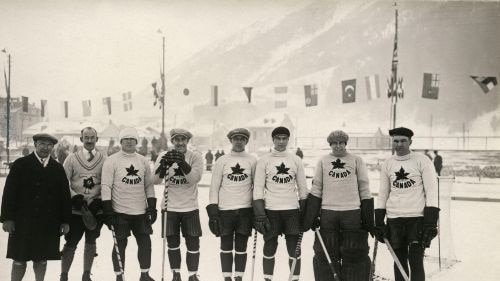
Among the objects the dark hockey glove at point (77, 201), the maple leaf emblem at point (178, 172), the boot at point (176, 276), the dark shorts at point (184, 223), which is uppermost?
the maple leaf emblem at point (178, 172)

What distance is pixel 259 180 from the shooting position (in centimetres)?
346

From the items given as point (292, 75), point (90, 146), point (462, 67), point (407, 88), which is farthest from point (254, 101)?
point (90, 146)

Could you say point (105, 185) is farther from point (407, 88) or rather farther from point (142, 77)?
point (407, 88)

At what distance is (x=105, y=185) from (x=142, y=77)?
12327 mm

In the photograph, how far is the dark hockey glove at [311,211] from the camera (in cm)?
339

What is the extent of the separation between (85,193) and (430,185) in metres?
2.86

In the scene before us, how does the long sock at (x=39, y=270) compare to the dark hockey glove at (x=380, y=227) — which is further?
the long sock at (x=39, y=270)

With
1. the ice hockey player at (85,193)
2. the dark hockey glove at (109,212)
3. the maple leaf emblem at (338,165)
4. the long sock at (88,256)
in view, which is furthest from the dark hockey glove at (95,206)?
the maple leaf emblem at (338,165)

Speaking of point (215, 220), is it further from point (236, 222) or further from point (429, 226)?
point (429, 226)

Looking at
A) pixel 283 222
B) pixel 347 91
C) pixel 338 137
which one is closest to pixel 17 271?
pixel 283 222

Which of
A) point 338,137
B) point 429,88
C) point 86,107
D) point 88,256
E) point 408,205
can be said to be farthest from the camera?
point 86,107

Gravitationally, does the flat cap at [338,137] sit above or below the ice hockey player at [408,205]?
above

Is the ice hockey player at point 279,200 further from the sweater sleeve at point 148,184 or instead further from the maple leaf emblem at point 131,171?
the maple leaf emblem at point 131,171

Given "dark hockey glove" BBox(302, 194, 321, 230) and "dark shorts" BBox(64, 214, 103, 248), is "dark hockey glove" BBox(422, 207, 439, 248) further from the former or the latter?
"dark shorts" BBox(64, 214, 103, 248)
